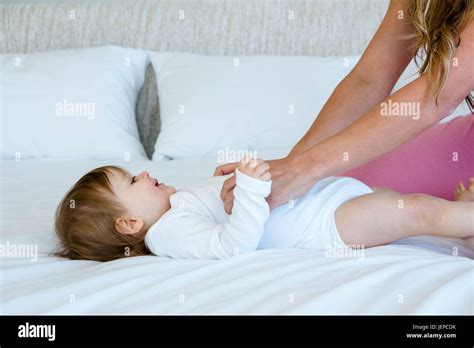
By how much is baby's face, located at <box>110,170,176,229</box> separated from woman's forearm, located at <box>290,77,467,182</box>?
0.30 meters

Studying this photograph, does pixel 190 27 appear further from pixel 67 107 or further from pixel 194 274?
pixel 194 274

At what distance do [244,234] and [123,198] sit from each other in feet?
0.96

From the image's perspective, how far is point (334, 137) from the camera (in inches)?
50.5

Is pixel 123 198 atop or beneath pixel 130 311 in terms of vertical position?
atop

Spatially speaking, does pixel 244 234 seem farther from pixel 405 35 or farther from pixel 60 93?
pixel 60 93

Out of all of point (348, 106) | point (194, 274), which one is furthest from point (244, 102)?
point (194, 274)

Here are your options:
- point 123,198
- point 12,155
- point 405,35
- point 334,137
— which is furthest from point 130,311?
point 12,155

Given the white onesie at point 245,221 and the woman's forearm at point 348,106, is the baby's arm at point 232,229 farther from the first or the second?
the woman's forearm at point 348,106

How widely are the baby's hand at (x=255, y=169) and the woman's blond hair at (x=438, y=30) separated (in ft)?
1.08

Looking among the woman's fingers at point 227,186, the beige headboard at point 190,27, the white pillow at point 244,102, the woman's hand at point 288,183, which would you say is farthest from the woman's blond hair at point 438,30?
the beige headboard at point 190,27

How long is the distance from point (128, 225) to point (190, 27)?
136cm
